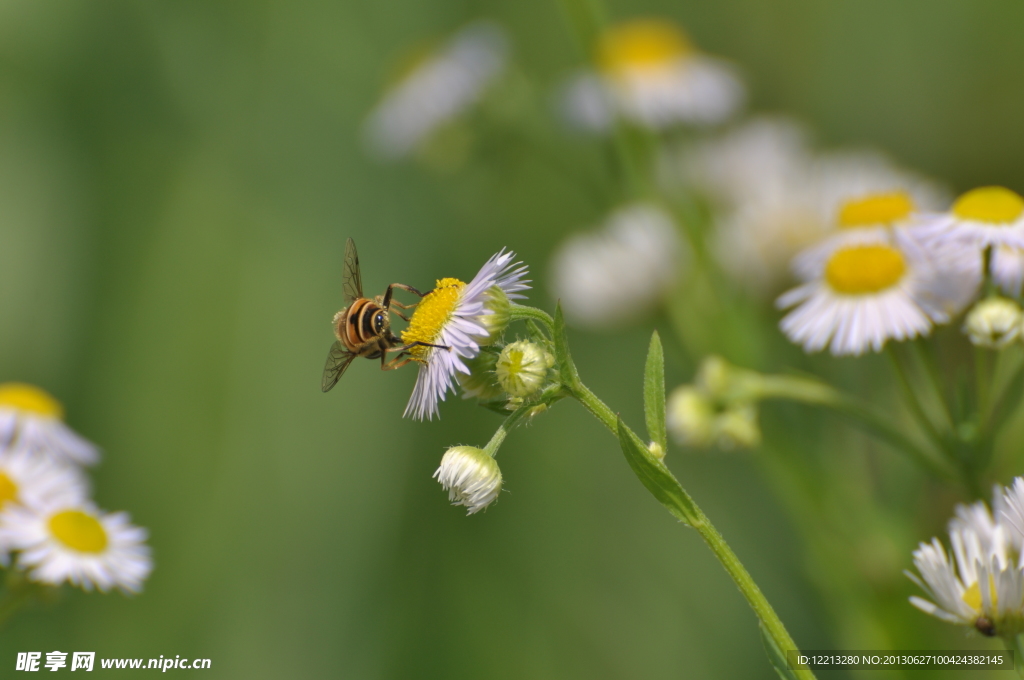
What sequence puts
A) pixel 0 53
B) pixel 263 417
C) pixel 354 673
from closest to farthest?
pixel 354 673, pixel 263 417, pixel 0 53

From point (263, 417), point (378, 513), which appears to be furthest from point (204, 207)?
point (378, 513)

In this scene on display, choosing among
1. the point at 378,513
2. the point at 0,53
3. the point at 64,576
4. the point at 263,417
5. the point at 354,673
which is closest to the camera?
the point at 64,576

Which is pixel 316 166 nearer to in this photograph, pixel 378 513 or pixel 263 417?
pixel 263 417

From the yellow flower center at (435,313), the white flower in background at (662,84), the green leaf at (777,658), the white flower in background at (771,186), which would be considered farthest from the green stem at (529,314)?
the white flower in background at (662,84)

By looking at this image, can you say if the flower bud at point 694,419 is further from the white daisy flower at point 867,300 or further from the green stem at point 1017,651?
the green stem at point 1017,651

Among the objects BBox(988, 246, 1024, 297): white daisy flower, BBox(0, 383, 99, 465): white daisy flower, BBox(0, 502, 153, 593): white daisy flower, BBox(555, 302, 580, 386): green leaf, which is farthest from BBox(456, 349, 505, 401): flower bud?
BBox(0, 383, 99, 465): white daisy flower

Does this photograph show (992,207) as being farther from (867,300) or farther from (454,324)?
(454,324)
